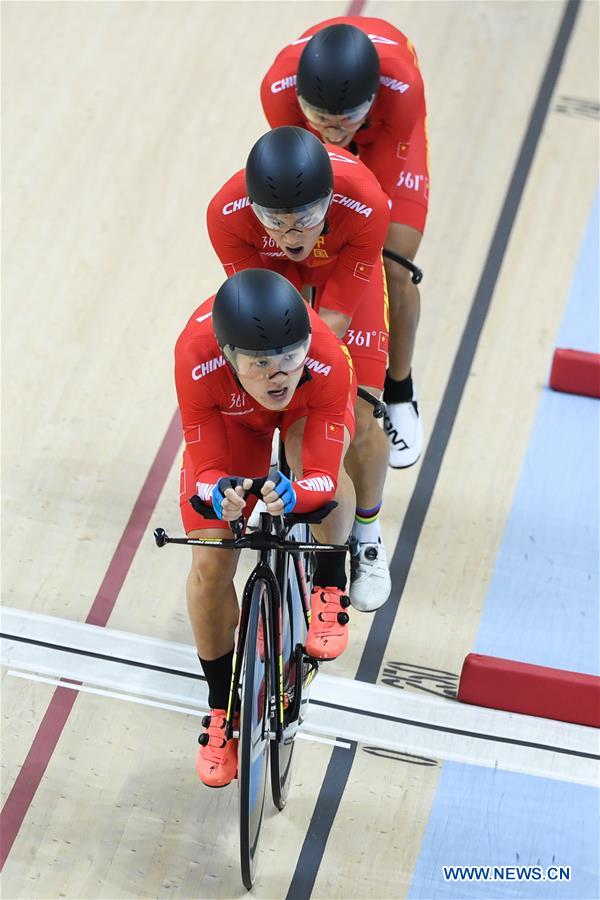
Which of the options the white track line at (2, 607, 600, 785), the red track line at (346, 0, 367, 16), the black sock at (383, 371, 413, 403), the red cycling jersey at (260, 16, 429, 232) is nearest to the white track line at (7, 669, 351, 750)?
the white track line at (2, 607, 600, 785)

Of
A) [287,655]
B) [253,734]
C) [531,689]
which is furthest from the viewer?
[531,689]

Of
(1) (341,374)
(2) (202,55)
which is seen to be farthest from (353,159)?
(2) (202,55)

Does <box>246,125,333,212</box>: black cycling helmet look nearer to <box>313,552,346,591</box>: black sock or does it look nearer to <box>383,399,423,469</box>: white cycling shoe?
<box>313,552,346,591</box>: black sock

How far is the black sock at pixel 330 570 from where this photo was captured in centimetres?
341

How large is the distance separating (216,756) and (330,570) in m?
0.55

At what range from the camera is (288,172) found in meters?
3.14

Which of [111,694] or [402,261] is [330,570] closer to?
[111,694]

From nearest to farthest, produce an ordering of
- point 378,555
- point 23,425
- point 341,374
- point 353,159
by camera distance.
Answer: point 341,374 → point 353,159 → point 378,555 → point 23,425

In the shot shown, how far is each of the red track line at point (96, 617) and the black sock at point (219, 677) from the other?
597mm

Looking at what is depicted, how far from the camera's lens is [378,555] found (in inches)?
155

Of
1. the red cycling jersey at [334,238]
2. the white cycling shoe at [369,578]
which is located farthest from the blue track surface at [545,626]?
the red cycling jersey at [334,238]

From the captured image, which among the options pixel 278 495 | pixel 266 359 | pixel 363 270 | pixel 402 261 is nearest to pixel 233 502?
pixel 278 495

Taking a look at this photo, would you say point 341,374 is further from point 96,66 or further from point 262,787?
point 96,66

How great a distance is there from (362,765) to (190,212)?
259cm
